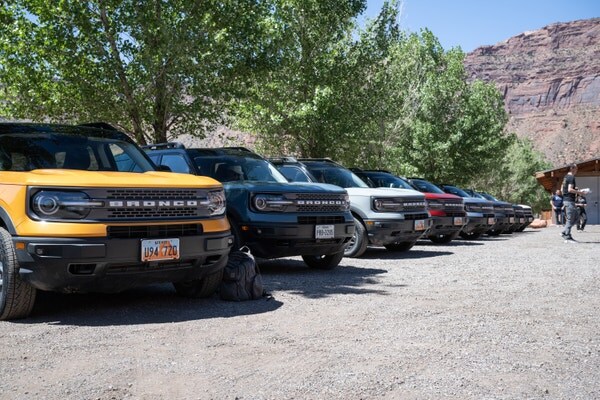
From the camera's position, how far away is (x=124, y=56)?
17.6 meters

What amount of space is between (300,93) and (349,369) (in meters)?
21.4

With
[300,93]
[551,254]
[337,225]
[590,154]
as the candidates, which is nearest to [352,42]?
[300,93]

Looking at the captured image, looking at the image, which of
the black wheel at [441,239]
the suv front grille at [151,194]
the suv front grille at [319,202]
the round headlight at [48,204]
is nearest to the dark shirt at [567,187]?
the black wheel at [441,239]

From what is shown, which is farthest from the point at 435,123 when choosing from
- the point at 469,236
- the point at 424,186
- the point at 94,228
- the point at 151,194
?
the point at 94,228

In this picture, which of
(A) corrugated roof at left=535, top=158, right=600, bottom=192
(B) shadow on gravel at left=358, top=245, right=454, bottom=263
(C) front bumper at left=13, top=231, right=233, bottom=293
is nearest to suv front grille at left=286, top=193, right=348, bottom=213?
(C) front bumper at left=13, top=231, right=233, bottom=293

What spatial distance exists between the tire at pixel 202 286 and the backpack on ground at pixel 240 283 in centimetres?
9

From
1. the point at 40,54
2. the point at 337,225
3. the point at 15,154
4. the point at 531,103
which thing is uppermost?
the point at 531,103

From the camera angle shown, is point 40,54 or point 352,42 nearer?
point 40,54

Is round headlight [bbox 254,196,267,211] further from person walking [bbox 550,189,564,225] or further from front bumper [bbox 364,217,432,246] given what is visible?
person walking [bbox 550,189,564,225]

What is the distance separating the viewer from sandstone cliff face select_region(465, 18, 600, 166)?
408 ft

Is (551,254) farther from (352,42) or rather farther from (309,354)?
(352,42)

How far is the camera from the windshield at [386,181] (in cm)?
1348

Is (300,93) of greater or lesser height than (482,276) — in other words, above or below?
above

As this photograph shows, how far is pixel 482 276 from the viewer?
27.7ft
